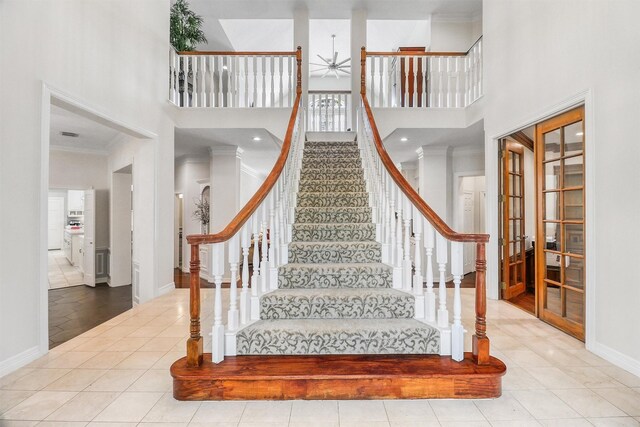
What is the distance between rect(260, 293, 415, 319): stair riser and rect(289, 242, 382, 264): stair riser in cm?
59

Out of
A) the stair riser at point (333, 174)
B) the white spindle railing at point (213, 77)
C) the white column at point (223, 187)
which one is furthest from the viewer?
the white column at point (223, 187)

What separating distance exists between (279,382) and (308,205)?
2.18 m

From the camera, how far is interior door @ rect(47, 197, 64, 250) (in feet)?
36.1

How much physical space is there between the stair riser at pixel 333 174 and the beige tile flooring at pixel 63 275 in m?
4.26

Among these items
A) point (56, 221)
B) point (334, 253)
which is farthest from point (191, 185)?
point (56, 221)

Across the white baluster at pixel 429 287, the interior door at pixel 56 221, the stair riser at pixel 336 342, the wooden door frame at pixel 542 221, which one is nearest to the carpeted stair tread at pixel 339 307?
the white baluster at pixel 429 287

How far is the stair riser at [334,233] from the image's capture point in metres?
3.13

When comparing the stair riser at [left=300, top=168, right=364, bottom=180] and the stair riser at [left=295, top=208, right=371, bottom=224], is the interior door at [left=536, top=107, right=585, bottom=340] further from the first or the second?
the stair riser at [left=300, top=168, right=364, bottom=180]

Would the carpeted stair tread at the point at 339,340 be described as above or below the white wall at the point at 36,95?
below

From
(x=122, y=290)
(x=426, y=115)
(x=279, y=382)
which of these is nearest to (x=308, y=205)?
(x=279, y=382)

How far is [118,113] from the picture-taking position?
3.31m

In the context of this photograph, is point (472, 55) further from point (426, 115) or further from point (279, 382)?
point (279, 382)

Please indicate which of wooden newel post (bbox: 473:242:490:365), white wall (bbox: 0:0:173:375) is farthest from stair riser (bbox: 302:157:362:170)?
wooden newel post (bbox: 473:242:490:365)

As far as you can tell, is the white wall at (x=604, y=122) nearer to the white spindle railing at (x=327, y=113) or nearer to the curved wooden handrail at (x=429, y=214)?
the curved wooden handrail at (x=429, y=214)
